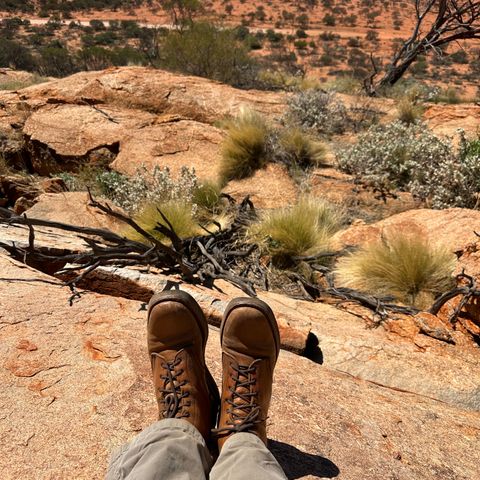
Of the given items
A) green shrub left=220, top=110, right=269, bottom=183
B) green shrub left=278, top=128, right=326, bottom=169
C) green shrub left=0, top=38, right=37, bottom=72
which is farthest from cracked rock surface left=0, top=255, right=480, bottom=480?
green shrub left=0, top=38, right=37, bottom=72

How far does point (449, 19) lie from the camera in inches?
385

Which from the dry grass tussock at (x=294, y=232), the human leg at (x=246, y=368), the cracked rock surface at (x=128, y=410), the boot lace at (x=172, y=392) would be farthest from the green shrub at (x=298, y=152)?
the boot lace at (x=172, y=392)

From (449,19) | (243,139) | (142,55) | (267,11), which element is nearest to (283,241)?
(243,139)

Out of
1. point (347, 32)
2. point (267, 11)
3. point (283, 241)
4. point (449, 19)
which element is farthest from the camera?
point (267, 11)

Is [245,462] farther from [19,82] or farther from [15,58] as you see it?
[15,58]

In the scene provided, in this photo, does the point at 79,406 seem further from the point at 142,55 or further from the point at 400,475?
the point at 142,55

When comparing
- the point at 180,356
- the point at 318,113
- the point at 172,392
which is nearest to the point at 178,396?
the point at 172,392

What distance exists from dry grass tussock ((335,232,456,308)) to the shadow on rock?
2.11 meters

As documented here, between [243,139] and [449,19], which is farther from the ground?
[449,19]

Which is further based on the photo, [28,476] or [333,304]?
[333,304]

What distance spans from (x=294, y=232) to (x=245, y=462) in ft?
10.4

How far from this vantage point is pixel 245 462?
152cm

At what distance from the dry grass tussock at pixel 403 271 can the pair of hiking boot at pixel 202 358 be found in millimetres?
2088

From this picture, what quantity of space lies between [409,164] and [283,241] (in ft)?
7.67
